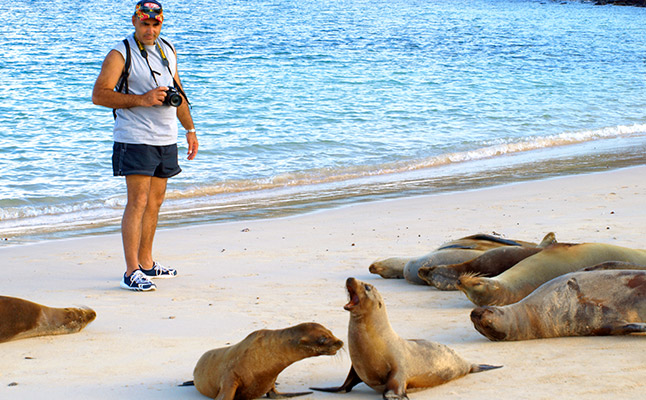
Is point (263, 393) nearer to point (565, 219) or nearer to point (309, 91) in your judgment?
point (565, 219)

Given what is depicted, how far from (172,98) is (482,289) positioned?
2432mm

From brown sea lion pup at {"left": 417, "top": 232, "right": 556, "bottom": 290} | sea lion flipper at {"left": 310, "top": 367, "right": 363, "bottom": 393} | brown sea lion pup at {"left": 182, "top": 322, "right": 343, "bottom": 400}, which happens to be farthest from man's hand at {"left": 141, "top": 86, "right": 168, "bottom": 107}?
sea lion flipper at {"left": 310, "top": 367, "right": 363, "bottom": 393}

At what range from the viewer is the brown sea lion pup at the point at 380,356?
3.14 metres

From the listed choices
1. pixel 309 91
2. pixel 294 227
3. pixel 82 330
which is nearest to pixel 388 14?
pixel 309 91

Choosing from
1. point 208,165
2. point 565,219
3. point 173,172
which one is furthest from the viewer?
point 208,165

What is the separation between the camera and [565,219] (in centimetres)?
757

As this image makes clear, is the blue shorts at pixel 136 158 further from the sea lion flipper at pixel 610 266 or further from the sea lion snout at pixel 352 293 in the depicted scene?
the sea lion flipper at pixel 610 266

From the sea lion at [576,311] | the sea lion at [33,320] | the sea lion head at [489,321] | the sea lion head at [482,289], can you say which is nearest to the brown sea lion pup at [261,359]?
the sea lion head at [489,321]

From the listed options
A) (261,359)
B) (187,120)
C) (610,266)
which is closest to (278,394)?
(261,359)

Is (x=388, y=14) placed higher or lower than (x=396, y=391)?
higher

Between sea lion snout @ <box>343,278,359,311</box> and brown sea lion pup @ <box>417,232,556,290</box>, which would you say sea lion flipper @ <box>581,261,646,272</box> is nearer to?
brown sea lion pup @ <box>417,232,556,290</box>

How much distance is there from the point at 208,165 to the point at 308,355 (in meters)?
9.21

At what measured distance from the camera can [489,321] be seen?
12.7ft

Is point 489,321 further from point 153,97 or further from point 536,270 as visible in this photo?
point 153,97
